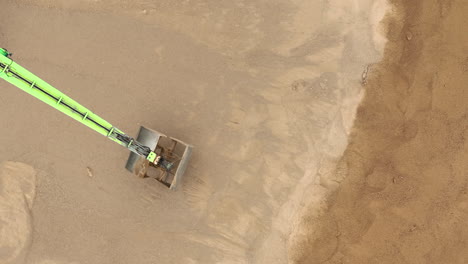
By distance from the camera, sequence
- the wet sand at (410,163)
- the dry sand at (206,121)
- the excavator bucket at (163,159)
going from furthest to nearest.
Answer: the dry sand at (206,121), the wet sand at (410,163), the excavator bucket at (163,159)

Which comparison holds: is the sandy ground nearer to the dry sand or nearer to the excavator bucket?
the dry sand

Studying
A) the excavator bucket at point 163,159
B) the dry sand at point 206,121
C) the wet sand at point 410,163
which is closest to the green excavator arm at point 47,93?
the excavator bucket at point 163,159

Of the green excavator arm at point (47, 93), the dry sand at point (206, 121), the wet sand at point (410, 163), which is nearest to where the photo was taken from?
the green excavator arm at point (47, 93)

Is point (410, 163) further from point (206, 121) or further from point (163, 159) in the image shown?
point (163, 159)

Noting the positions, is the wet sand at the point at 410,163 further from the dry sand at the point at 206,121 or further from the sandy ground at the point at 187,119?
the sandy ground at the point at 187,119

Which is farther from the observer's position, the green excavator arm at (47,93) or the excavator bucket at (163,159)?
the excavator bucket at (163,159)

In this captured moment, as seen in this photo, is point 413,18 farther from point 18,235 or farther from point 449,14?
point 18,235

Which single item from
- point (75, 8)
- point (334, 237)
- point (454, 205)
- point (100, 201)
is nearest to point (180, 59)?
point (75, 8)
